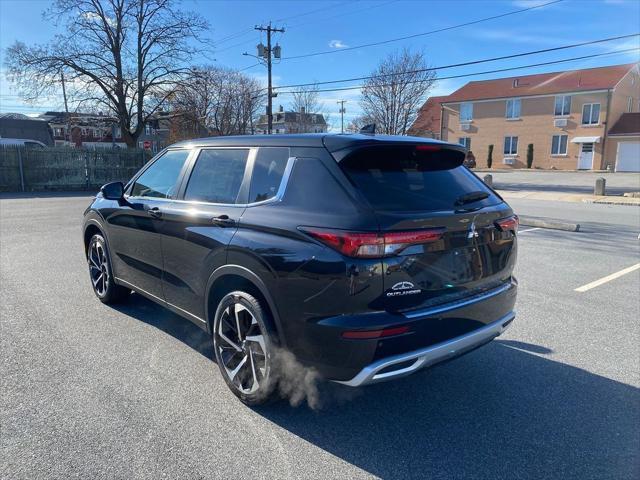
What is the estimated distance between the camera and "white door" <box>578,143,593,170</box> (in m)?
41.1

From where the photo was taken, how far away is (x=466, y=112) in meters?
48.8

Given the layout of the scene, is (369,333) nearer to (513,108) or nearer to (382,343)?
(382,343)

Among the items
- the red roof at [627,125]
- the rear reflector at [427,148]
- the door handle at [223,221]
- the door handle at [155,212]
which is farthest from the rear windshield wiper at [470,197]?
the red roof at [627,125]

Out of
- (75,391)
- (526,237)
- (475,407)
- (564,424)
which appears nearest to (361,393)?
(475,407)

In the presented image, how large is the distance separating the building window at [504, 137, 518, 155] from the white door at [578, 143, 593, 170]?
5984 millimetres

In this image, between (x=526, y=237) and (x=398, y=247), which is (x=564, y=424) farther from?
(x=526, y=237)

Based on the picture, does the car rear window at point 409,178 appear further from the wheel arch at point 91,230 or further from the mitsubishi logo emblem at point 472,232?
the wheel arch at point 91,230

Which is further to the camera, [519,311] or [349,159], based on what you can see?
[519,311]

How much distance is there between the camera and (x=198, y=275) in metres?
3.54

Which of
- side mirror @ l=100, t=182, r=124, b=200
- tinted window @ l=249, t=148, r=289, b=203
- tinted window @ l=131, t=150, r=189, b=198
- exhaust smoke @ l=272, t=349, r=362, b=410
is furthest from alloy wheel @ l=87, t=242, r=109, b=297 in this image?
exhaust smoke @ l=272, t=349, r=362, b=410

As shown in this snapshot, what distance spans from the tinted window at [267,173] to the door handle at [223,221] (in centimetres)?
19

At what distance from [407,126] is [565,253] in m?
34.0

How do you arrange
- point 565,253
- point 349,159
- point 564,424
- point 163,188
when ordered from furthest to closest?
point 565,253 → point 163,188 → point 564,424 → point 349,159

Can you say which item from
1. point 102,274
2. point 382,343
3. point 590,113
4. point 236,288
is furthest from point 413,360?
point 590,113
